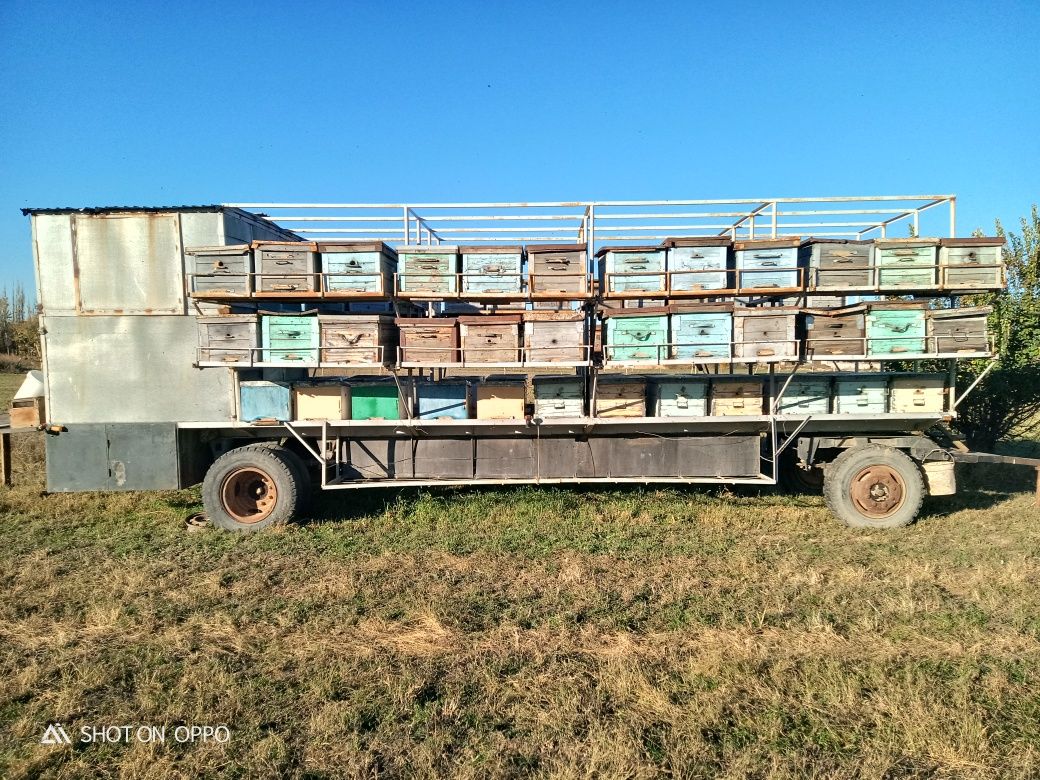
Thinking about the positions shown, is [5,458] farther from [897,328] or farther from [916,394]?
[916,394]

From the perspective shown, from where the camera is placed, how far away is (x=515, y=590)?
18.6 ft

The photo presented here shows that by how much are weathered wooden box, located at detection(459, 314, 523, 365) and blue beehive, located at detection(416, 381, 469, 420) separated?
479 mm

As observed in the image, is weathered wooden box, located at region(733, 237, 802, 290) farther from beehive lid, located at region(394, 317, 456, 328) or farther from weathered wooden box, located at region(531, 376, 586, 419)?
beehive lid, located at region(394, 317, 456, 328)

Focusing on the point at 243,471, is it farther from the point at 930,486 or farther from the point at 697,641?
the point at 930,486

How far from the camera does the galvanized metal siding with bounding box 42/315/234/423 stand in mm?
7480

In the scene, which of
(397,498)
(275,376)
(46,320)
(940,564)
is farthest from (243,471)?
(940,564)

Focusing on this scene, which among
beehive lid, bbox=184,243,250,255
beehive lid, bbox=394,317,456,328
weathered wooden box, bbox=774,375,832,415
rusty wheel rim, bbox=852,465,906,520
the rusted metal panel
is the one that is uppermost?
beehive lid, bbox=184,243,250,255

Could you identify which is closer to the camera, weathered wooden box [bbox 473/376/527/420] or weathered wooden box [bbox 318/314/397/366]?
weathered wooden box [bbox 318/314/397/366]

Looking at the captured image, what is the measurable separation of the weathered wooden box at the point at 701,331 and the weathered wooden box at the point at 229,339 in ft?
16.7

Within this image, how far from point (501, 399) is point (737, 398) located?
2.98 m

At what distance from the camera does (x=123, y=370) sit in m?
7.51

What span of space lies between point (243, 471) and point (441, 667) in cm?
458

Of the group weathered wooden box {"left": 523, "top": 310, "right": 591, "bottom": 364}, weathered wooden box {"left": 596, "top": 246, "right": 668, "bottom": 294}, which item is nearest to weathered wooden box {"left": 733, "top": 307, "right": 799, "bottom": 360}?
weathered wooden box {"left": 596, "top": 246, "right": 668, "bottom": 294}

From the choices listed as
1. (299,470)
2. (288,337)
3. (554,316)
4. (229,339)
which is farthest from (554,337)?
(229,339)
